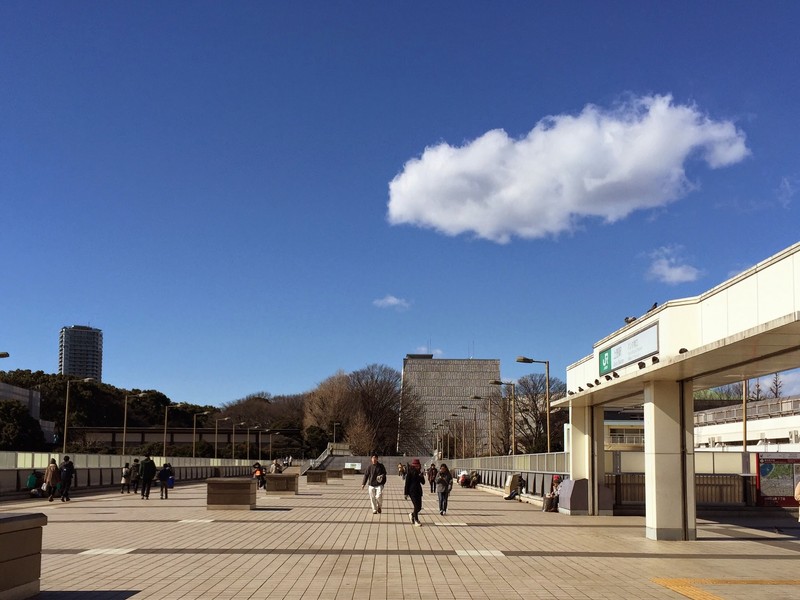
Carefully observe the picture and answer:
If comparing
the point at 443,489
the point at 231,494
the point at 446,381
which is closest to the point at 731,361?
the point at 443,489

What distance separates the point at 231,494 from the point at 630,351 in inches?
512

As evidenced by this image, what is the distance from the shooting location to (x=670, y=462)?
18.4 meters

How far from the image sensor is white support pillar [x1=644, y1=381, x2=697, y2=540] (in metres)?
18.2

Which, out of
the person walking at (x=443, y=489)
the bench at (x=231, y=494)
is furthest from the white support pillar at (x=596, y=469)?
the bench at (x=231, y=494)

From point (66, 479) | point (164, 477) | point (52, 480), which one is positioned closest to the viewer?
point (52, 480)

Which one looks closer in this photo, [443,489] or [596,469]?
[596,469]

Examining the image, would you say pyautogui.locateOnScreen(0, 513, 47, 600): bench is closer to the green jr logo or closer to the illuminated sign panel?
the illuminated sign panel

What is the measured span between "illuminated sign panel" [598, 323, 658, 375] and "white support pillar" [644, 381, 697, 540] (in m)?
0.78

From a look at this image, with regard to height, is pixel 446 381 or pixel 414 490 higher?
pixel 446 381

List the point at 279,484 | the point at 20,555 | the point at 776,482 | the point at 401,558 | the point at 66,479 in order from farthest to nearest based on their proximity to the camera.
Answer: the point at 279,484 → the point at 66,479 → the point at 776,482 → the point at 401,558 → the point at 20,555

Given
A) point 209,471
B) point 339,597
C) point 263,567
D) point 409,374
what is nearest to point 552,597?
point 339,597

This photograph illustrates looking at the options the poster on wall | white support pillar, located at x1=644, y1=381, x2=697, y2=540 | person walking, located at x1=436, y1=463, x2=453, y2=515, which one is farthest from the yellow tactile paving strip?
the poster on wall

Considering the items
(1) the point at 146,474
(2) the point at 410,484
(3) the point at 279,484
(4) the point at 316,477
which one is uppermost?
(2) the point at 410,484

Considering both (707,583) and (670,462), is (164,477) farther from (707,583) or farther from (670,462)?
(707,583)
